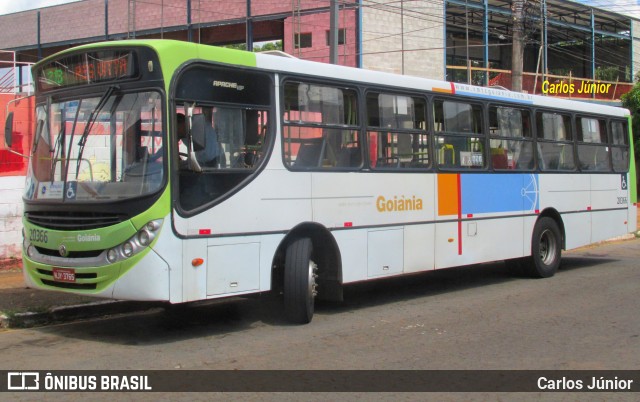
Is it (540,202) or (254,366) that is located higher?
(540,202)

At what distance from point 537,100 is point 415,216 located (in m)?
4.01

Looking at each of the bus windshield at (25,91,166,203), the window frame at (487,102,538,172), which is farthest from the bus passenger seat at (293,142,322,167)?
the window frame at (487,102,538,172)

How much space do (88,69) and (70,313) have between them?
10.5ft

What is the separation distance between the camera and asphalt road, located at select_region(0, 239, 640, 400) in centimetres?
638

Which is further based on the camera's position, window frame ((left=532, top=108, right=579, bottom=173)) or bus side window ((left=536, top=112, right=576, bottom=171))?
bus side window ((left=536, top=112, right=576, bottom=171))

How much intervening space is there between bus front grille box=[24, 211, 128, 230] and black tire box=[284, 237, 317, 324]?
81.4 inches

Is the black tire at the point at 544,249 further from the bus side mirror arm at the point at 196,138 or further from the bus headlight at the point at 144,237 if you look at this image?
the bus headlight at the point at 144,237

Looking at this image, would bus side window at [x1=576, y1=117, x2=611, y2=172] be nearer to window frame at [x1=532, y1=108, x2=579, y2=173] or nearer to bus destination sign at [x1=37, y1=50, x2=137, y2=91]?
window frame at [x1=532, y1=108, x2=579, y2=173]

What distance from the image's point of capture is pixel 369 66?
26094 millimetres

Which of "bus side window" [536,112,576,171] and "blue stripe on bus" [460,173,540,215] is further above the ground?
"bus side window" [536,112,576,171]

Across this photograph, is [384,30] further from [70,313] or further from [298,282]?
[70,313]

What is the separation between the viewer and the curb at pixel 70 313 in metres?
8.08

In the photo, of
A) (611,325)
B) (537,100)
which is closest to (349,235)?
(611,325)

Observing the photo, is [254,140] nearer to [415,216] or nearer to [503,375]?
[415,216]
